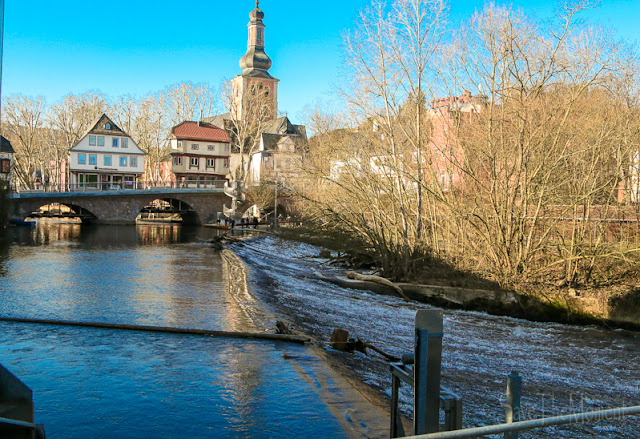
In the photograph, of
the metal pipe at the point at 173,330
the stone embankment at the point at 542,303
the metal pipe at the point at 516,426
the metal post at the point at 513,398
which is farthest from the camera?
the stone embankment at the point at 542,303

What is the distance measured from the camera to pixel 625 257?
655 inches

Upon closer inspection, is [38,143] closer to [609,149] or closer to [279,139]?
[279,139]

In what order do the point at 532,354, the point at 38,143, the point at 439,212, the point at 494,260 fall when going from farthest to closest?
the point at 38,143, the point at 439,212, the point at 494,260, the point at 532,354

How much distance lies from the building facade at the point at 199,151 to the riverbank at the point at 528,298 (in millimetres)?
61035

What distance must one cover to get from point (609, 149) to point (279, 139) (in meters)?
66.5

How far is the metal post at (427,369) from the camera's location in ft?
13.1

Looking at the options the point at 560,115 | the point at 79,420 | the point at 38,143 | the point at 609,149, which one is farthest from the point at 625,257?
the point at 38,143

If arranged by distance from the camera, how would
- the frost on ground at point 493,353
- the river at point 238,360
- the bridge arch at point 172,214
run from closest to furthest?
1. the river at point 238,360
2. the frost on ground at point 493,353
3. the bridge arch at point 172,214

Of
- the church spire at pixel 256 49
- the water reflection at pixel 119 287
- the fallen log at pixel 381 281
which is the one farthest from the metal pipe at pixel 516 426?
the church spire at pixel 256 49

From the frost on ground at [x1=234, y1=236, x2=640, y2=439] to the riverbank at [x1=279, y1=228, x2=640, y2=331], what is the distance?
62cm

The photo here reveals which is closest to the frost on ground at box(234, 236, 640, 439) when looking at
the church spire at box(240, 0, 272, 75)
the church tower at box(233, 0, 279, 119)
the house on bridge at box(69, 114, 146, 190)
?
the house on bridge at box(69, 114, 146, 190)

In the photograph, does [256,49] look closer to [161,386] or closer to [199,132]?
[199,132]

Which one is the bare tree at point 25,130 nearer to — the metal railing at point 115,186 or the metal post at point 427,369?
the metal railing at point 115,186

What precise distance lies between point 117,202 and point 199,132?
84.2ft
